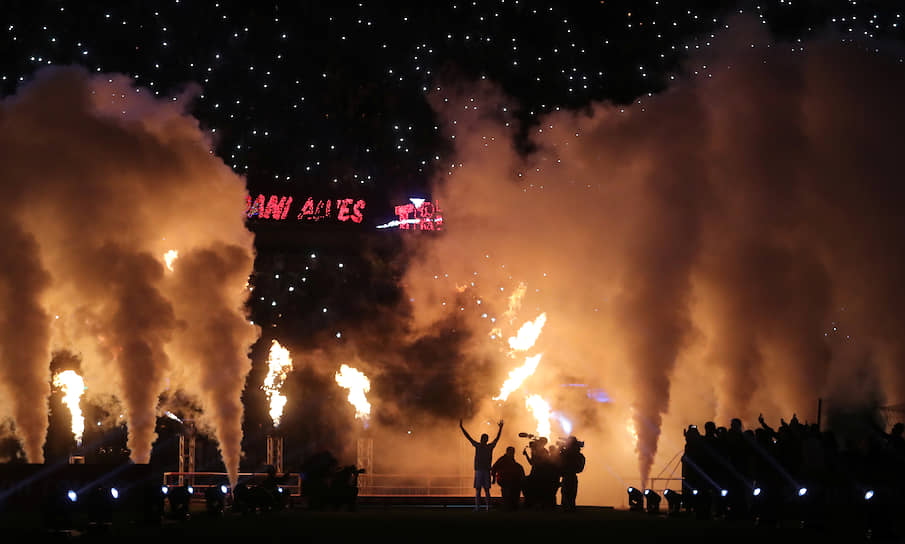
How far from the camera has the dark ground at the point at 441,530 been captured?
43.9 feet

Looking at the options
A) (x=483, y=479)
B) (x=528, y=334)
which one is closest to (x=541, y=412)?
(x=528, y=334)

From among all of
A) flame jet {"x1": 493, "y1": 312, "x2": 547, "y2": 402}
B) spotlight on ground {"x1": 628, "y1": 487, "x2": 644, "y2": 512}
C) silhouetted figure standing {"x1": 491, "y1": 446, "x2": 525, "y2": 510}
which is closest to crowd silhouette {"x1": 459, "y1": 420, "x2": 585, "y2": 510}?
silhouetted figure standing {"x1": 491, "y1": 446, "x2": 525, "y2": 510}

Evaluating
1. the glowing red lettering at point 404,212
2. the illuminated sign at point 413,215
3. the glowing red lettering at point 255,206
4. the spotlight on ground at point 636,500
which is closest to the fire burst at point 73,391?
the glowing red lettering at point 255,206

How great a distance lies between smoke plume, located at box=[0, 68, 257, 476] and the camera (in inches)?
883

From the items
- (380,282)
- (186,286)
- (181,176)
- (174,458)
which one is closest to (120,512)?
(186,286)

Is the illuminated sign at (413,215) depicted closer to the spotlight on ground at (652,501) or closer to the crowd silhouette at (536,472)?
the crowd silhouette at (536,472)

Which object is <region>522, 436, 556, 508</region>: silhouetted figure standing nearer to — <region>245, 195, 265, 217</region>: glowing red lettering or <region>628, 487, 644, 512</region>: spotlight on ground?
<region>628, 487, 644, 512</region>: spotlight on ground

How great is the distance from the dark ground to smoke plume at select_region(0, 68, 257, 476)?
5092 millimetres

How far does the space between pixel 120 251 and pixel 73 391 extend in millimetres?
12123

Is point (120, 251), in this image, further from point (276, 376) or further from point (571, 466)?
point (276, 376)

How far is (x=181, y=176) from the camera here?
2555 centimetres

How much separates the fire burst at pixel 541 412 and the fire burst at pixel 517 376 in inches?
26.3

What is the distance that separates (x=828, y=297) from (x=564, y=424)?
9.51m

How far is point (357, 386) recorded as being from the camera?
3922 centimetres
